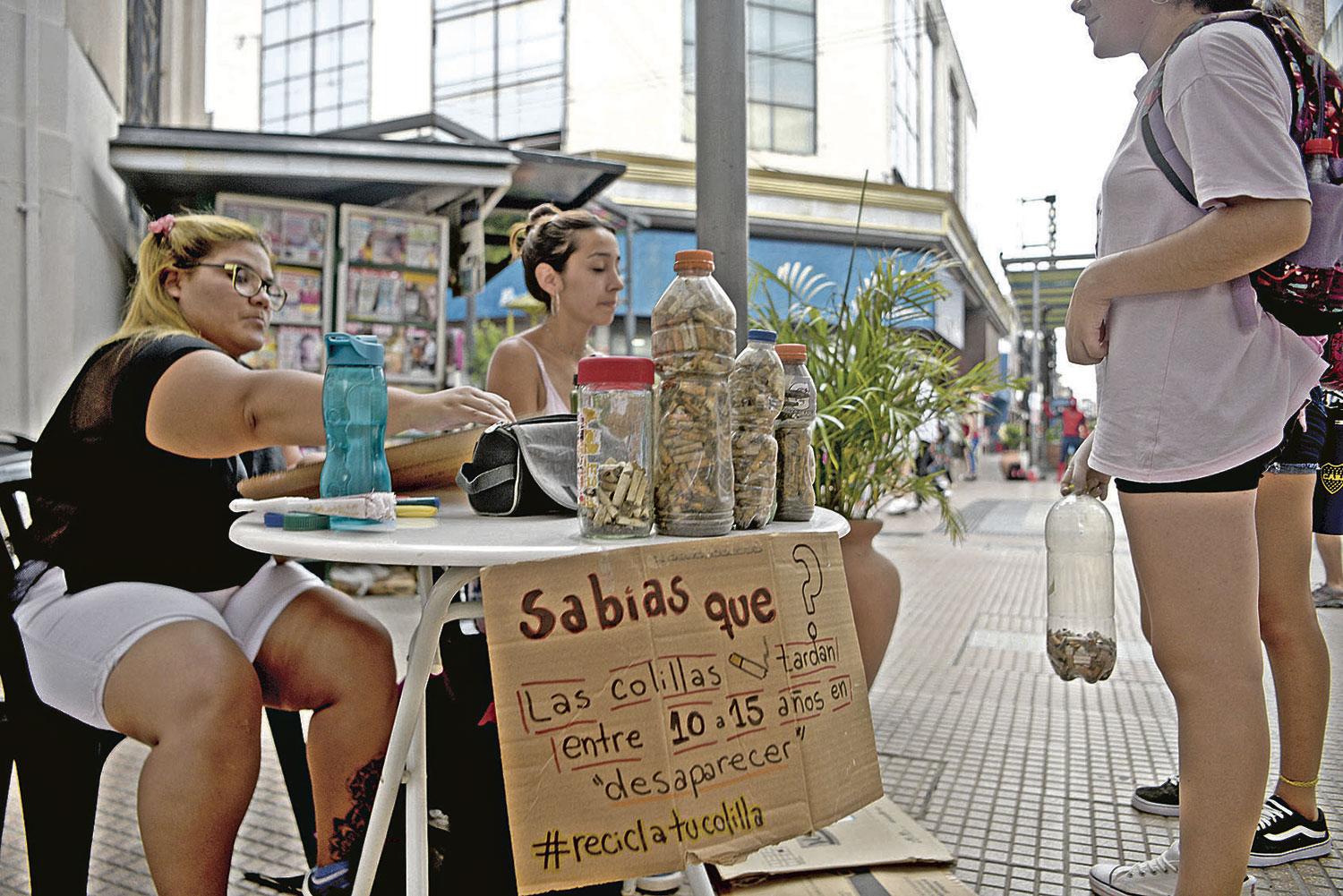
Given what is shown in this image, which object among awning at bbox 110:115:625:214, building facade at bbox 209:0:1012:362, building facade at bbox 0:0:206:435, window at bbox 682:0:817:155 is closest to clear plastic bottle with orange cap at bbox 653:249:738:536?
building facade at bbox 0:0:206:435

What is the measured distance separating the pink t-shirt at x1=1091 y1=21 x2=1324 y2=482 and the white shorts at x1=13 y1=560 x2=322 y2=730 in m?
1.65

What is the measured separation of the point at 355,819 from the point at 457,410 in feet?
2.55

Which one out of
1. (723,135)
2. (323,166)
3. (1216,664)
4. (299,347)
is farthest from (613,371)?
(299,347)

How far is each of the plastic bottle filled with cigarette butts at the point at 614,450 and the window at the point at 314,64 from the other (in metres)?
19.9

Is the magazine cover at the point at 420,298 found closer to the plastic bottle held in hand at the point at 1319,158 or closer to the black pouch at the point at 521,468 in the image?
the black pouch at the point at 521,468

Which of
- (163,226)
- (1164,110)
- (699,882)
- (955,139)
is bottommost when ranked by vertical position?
(699,882)

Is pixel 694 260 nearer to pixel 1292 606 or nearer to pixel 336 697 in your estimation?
pixel 336 697

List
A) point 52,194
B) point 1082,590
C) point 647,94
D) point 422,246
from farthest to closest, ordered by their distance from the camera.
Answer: point 647,94
point 422,246
point 52,194
point 1082,590

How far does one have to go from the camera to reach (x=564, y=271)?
326cm

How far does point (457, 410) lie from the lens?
175 centimetres

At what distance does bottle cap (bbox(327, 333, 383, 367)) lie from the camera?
160 cm

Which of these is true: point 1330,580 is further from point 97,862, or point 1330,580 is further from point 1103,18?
point 97,862

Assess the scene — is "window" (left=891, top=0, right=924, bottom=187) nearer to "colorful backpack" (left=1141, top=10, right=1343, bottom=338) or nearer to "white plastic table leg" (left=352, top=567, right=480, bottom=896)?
"colorful backpack" (left=1141, top=10, right=1343, bottom=338)

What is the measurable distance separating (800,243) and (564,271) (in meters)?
14.6
